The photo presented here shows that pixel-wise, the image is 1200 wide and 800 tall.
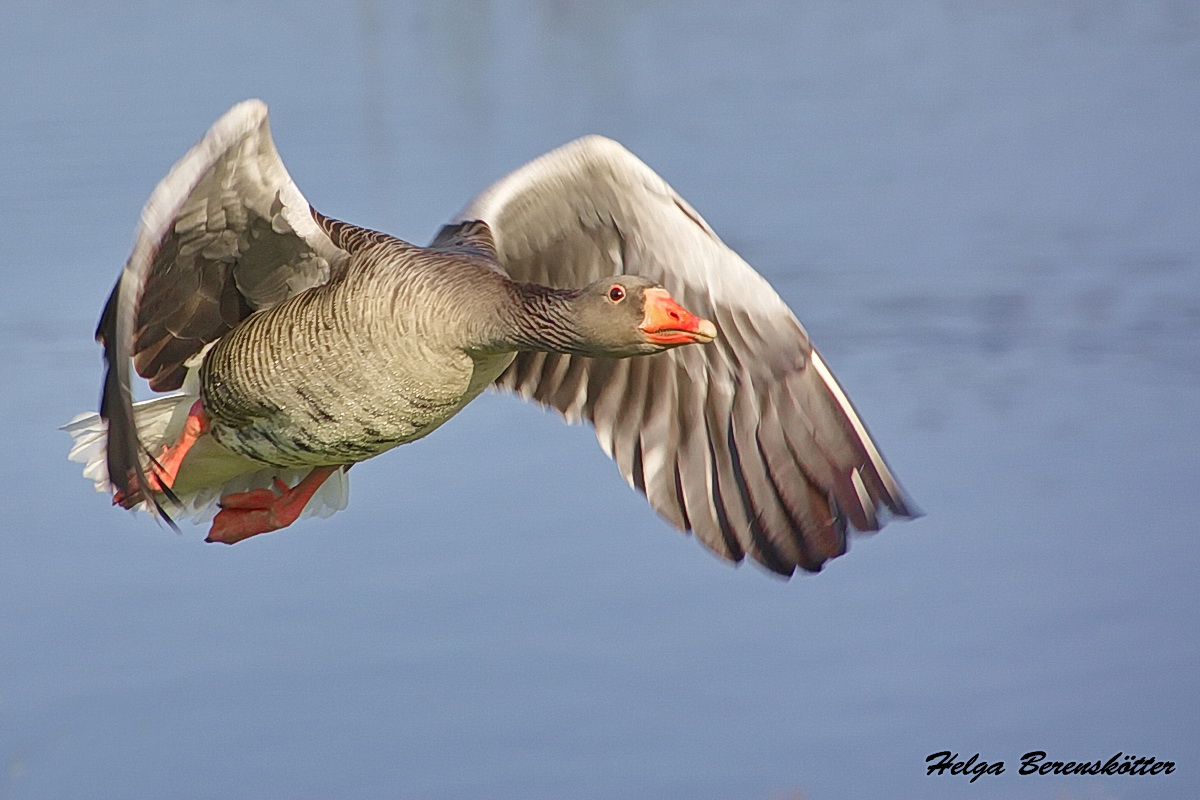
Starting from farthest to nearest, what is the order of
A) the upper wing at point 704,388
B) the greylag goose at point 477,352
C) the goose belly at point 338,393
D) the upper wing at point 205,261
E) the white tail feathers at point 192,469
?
the white tail feathers at point 192,469 < the upper wing at point 704,388 < the goose belly at point 338,393 < the greylag goose at point 477,352 < the upper wing at point 205,261

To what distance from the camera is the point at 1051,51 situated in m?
16.3

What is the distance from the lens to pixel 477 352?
6.40m

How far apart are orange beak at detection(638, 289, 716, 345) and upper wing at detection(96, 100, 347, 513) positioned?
1217 mm

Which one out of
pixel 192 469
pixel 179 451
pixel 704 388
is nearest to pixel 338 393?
pixel 179 451

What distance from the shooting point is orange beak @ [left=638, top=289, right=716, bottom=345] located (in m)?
5.86

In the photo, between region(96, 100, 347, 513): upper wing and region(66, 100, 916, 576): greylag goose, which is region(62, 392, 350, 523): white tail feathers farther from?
region(96, 100, 347, 513): upper wing

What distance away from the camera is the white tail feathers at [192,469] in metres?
7.14

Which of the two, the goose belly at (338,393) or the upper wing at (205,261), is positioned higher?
the upper wing at (205,261)

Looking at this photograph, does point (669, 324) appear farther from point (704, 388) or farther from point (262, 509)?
point (262, 509)

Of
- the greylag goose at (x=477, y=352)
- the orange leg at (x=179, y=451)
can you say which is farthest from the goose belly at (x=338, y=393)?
the orange leg at (x=179, y=451)

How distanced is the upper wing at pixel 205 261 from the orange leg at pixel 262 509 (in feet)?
1.90

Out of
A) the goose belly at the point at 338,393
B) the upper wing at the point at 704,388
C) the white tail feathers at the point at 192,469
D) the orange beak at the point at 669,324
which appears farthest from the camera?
the white tail feathers at the point at 192,469

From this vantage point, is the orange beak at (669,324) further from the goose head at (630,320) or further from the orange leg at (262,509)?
the orange leg at (262,509)

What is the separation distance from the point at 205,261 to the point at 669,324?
1743 mm
